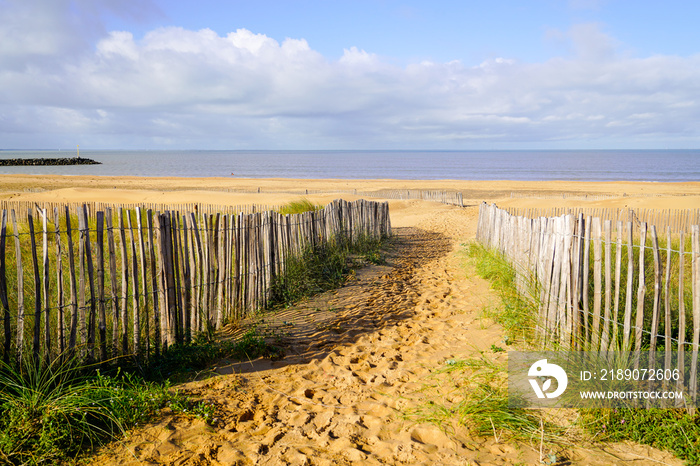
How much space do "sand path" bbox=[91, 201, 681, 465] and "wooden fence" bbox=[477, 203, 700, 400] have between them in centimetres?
71

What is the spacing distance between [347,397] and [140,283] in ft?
8.09

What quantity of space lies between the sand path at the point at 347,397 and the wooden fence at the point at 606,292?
708 mm

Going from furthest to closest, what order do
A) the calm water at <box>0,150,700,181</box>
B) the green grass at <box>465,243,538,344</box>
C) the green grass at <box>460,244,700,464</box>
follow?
the calm water at <box>0,150,700,181</box>
the green grass at <box>465,243,538,344</box>
the green grass at <box>460,244,700,464</box>

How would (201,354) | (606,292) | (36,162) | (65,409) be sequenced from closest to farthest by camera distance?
(65,409) → (606,292) → (201,354) → (36,162)

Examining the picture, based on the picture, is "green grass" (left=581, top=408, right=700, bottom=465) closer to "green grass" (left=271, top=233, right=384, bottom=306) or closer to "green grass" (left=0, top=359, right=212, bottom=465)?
"green grass" (left=0, top=359, right=212, bottom=465)

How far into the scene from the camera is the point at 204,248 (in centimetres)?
487

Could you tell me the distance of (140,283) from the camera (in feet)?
15.0

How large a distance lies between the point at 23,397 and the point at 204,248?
2178 mm

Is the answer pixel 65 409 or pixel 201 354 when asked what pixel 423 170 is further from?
pixel 65 409

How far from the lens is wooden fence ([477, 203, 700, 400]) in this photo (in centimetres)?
319

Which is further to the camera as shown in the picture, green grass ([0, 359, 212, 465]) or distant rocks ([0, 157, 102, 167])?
distant rocks ([0, 157, 102, 167])

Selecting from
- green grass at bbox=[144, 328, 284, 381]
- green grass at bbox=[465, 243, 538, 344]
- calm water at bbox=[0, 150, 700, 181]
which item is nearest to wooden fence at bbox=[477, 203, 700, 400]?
green grass at bbox=[465, 243, 538, 344]

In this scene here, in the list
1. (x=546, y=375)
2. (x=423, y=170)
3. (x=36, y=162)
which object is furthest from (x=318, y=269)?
(x=36, y=162)

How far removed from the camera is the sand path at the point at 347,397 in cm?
287
